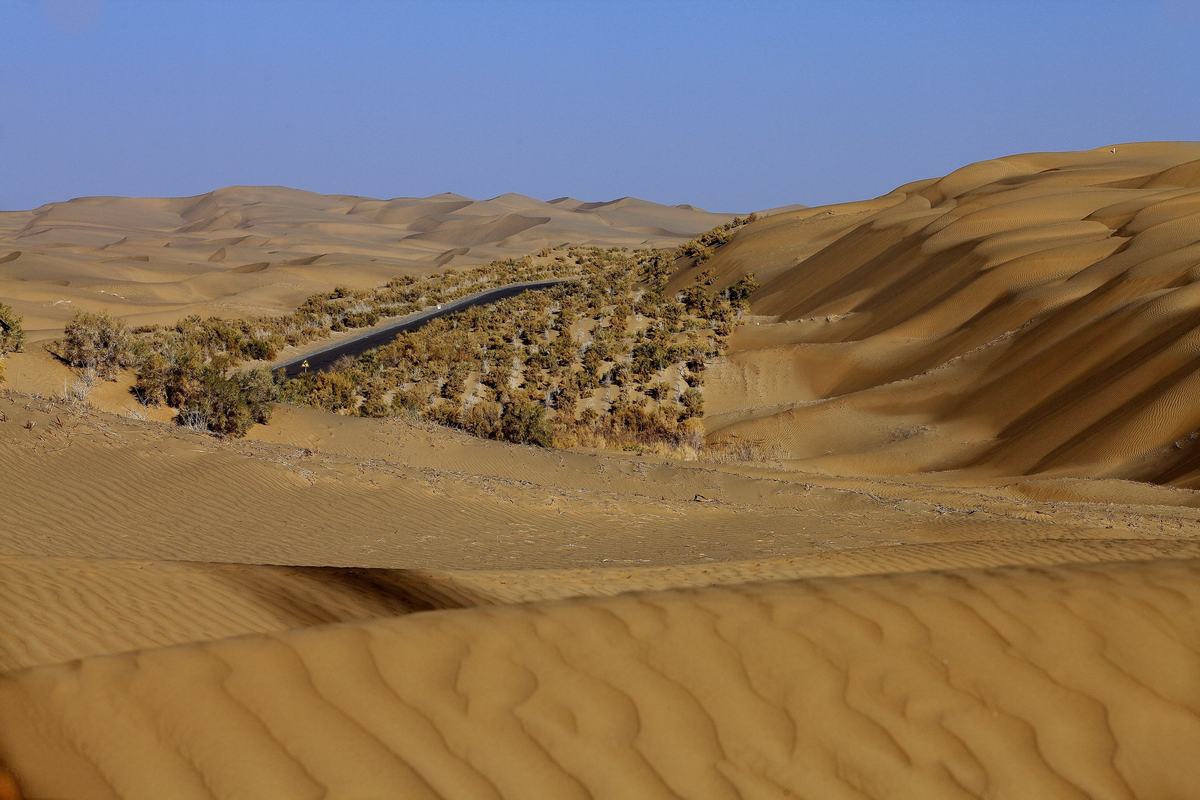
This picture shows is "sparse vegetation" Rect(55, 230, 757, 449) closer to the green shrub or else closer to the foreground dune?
the green shrub

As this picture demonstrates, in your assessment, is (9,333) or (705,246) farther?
(705,246)

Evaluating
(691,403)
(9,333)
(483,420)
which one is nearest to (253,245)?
(9,333)

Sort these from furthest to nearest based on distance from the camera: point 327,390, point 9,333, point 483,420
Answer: point 327,390 < point 483,420 < point 9,333

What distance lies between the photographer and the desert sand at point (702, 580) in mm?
3600

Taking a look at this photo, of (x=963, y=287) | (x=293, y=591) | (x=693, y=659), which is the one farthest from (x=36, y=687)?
(x=963, y=287)

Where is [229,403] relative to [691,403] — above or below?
above

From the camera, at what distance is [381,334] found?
40.7m

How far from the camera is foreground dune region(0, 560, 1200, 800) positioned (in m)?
3.40

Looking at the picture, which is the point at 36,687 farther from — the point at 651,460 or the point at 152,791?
the point at 651,460

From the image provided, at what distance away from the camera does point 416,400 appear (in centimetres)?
2789

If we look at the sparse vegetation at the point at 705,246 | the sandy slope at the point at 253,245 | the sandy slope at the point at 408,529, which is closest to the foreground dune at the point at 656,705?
the sandy slope at the point at 408,529

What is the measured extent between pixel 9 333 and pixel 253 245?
102 metres

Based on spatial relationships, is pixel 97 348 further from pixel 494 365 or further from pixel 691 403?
pixel 691 403

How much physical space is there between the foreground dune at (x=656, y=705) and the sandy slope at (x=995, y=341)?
49.6 ft
